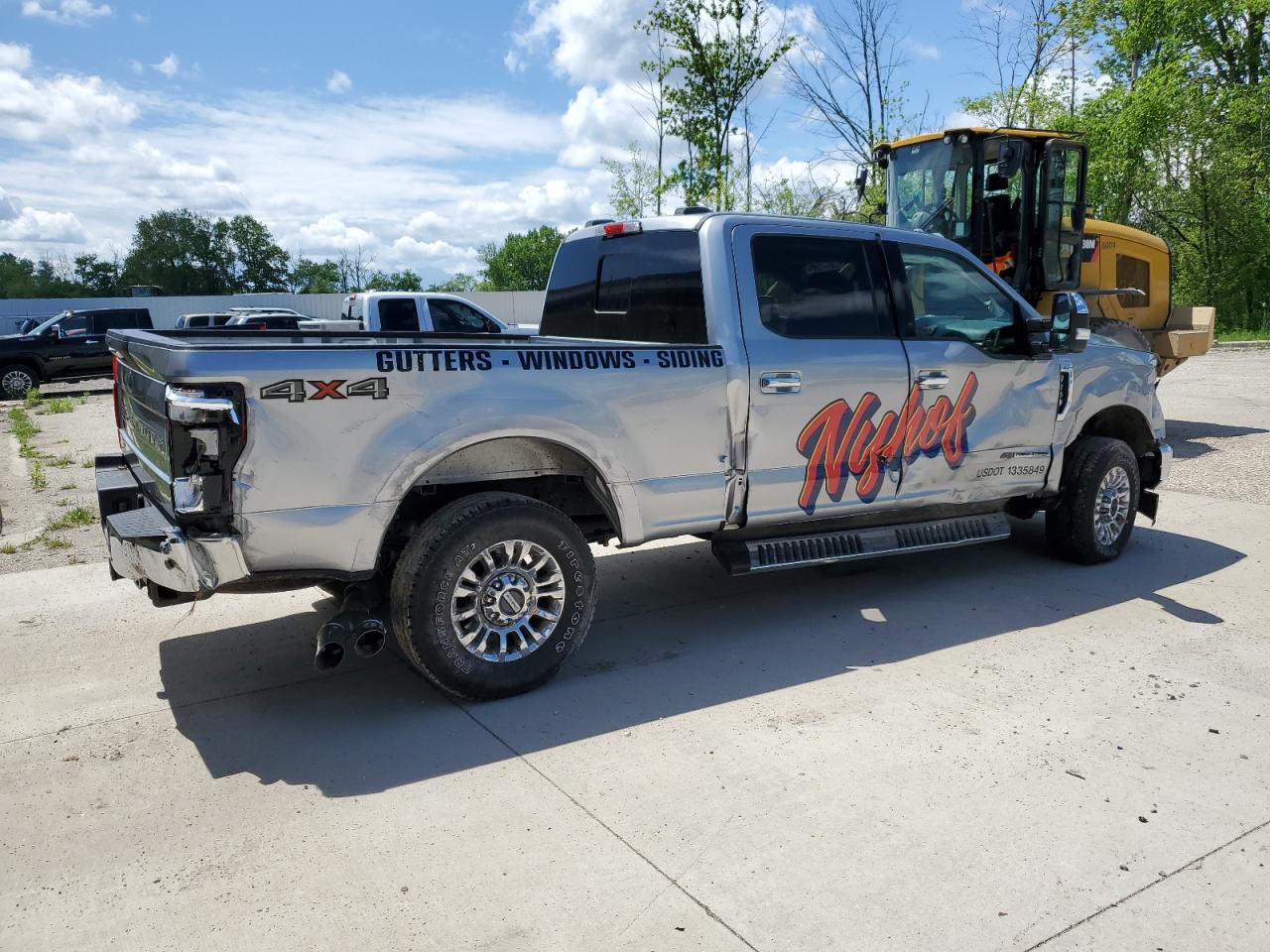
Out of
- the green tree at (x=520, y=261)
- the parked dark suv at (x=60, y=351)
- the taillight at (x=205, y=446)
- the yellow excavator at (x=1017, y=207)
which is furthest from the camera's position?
the green tree at (x=520, y=261)

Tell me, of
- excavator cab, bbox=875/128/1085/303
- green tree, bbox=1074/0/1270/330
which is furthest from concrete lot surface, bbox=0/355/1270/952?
green tree, bbox=1074/0/1270/330

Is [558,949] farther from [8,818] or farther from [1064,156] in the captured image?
[1064,156]

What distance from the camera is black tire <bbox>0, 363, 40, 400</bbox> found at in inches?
808

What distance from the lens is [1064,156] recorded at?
9836 mm

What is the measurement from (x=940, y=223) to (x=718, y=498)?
21.7 ft

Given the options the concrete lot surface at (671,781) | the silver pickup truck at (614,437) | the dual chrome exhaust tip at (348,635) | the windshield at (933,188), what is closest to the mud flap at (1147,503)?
the silver pickup truck at (614,437)

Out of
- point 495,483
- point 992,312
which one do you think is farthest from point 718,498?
point 992,312

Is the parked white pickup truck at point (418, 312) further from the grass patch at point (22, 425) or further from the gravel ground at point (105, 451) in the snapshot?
the grass patch at point (22, 425)

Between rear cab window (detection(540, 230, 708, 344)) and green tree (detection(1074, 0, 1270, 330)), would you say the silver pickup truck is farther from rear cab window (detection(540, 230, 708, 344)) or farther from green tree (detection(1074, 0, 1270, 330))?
green tree (detection(1074, 0, 1270, 330))

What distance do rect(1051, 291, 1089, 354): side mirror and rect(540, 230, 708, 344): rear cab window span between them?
2235 millimetres

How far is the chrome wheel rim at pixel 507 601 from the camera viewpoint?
411cm

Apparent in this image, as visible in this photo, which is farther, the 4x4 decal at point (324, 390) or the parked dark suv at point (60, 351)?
the parked dark suv at point (60, 351)

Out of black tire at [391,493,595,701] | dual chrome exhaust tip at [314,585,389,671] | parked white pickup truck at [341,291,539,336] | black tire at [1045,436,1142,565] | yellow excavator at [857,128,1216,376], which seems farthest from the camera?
parked white pickup truck at [341,291,539,336]

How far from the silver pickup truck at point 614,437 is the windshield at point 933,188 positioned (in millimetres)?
4024
